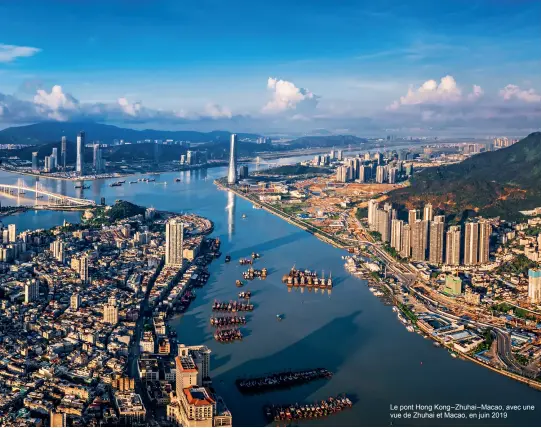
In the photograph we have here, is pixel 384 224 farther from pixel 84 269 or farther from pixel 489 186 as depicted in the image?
pixel 84 269

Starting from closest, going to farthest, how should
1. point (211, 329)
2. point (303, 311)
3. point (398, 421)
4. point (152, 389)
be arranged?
point (398, 421) → point (152, 389) → point (211, 329) → point (303, 311)

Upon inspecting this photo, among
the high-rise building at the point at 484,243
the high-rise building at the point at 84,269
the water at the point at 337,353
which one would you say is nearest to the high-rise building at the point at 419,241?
the high-rise building at the point at 484,243

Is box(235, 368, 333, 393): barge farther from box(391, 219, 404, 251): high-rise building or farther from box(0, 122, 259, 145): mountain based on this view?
box(0, 122, 259, 145): mountain

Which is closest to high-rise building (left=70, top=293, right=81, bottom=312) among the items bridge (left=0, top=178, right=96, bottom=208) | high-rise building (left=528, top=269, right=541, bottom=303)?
high-rise building (left=528, top=269, right=541, bottom=303)

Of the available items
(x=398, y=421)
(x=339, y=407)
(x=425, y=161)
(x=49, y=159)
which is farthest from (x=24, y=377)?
(x=425, y=161)

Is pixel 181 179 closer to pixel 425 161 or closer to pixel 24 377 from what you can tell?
pixel 425 161
